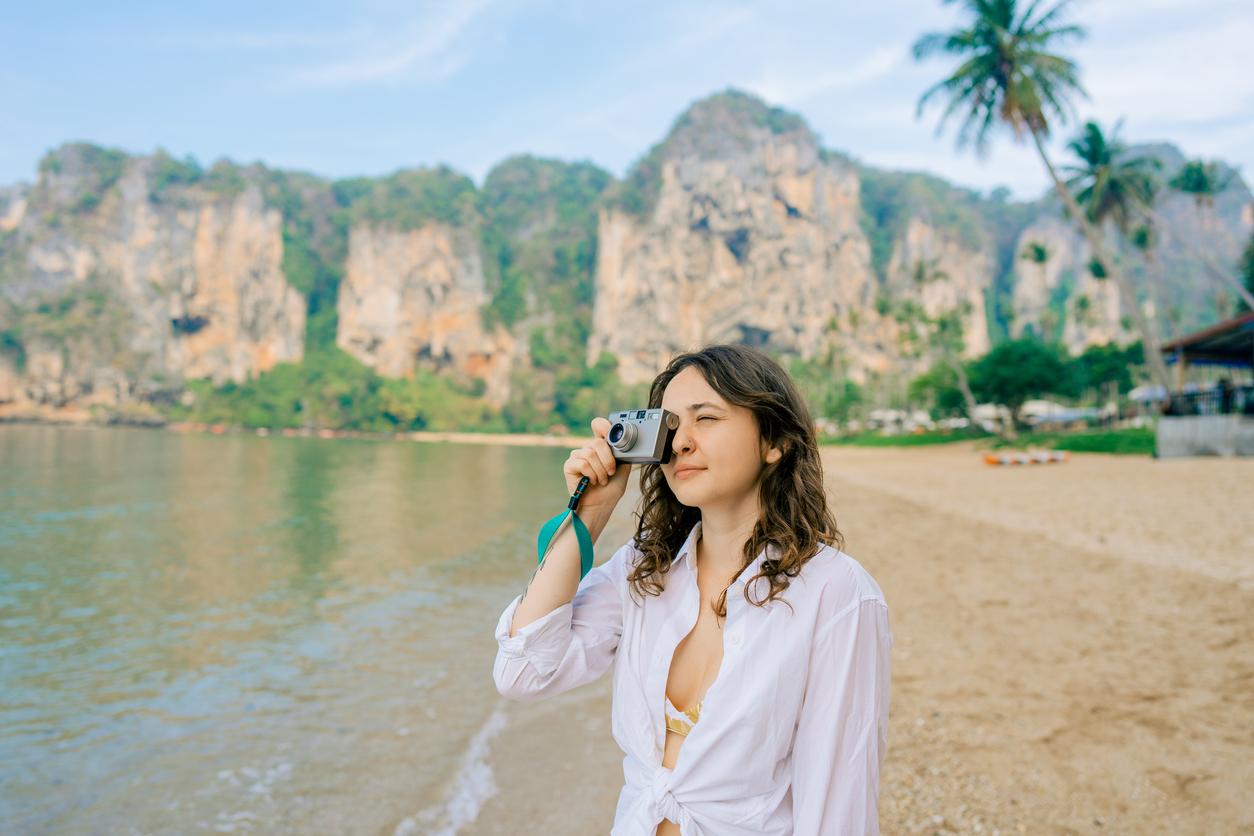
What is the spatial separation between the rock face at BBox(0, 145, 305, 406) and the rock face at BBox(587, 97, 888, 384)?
50.5m

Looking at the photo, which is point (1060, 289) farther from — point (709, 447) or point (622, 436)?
point (622, 436)

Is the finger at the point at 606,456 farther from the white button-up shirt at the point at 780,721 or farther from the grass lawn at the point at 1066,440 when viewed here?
the grass lawn at the point at 1066,440

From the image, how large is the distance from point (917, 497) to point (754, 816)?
16.0 m

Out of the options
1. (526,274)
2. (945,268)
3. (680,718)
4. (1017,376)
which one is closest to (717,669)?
(680,718)

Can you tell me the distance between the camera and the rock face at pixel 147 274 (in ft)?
308

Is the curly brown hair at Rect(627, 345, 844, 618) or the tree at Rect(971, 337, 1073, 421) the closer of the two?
the curly brown hair at Rect(627, 345, 844, 618)

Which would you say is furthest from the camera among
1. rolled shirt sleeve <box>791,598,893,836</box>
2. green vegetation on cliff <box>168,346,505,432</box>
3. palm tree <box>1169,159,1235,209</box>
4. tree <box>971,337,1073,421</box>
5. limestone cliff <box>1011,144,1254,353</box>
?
→ green vegetation on cliff <box>168,346,505,432</box>

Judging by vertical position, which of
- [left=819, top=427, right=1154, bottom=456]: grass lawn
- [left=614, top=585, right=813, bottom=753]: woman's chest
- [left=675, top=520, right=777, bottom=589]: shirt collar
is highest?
[left=675, top=520, right=777, bottom=589]: shirt collar

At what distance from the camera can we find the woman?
1.14 meters

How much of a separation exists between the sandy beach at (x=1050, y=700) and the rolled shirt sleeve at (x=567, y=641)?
0.83m

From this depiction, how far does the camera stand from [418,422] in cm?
9488

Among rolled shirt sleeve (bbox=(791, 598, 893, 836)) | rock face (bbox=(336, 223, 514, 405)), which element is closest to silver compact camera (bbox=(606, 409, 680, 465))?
rolled shirt sleeve (bbox=(791, 598, 893, 836))

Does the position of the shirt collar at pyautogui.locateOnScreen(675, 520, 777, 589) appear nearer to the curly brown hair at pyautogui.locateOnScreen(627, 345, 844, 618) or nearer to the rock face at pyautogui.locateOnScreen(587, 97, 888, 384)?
the curly brown hair at pyautogui.locateOnScreen(627, 345, 844, 618)

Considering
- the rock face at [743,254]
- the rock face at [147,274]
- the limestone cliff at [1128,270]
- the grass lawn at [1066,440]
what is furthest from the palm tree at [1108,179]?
the rock face at [147,274]
